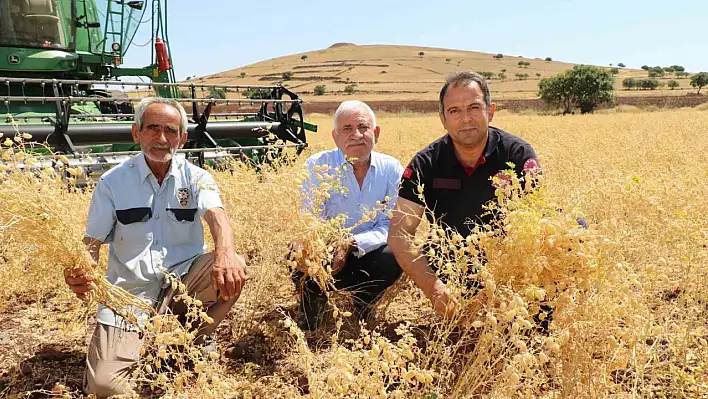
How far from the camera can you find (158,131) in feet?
9.52

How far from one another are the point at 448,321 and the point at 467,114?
3.76 feet

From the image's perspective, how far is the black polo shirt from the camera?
10.0 feet

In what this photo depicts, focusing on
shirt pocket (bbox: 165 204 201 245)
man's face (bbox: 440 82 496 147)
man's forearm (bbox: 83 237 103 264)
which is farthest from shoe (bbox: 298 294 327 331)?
man's face (bbox: 440 82 496 147)

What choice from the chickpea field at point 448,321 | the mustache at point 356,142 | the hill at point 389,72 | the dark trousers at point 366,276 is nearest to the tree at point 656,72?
the hill at point 389,72

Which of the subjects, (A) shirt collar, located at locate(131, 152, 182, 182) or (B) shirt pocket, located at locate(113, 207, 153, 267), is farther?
(A) shirt collar, located at locate(131, 152, 182, 182)

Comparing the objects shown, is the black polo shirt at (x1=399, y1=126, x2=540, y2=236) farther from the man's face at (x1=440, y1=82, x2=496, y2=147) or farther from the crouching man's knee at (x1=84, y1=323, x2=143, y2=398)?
the crouching man's knee at (x1=84, y1=323, x2=143, y2=398)

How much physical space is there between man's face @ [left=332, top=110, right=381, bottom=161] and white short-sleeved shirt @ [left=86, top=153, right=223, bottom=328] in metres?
1.05

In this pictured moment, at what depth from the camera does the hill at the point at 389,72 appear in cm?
6253

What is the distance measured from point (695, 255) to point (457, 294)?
1.43 metres

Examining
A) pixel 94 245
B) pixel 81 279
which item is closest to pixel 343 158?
pixel 94 245

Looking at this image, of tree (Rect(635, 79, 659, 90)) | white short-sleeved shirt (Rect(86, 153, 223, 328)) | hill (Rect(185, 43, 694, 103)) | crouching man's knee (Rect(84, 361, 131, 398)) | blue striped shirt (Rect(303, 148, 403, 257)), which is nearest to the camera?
crouching man's knee (Rect(84, 361, 131, 398))

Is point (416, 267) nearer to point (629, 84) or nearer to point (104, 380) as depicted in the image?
point (104, 380)

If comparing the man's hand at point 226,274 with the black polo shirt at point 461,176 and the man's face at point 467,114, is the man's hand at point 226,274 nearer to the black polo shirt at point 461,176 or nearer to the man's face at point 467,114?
the black polo shirt at point 461,176

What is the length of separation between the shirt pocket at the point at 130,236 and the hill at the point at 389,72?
5245cm
